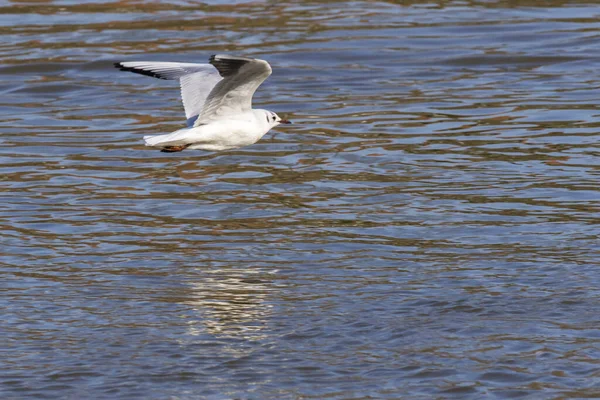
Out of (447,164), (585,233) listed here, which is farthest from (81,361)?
(447,164)

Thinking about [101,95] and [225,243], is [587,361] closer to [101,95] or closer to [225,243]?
[225,243]

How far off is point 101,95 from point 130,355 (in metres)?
9.56

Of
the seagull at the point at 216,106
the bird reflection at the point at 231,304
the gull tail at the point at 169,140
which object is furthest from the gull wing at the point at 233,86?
the bird reflection at the point at 231,304

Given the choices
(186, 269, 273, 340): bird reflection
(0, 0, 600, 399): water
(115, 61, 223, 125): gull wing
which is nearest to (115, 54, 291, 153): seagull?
(115, 61, 223, 125): gull wing

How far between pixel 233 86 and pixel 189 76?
1030 millimetres

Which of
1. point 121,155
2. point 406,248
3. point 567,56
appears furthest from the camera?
point 567,56

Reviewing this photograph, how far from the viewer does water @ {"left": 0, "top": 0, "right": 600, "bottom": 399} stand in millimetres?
7480

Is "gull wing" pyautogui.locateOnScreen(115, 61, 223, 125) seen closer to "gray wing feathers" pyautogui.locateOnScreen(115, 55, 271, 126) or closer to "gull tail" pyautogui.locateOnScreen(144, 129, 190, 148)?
"gray wing feathers" pyautogui.locateOnScreen(115, 55, 271, 126)

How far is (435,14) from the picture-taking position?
21156mm

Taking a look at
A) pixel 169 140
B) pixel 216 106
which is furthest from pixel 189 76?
pixel 169 140

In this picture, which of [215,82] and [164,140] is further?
[215,82]

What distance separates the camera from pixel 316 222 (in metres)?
10.7

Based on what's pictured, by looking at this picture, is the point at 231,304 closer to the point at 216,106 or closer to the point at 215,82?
the point at 216,106

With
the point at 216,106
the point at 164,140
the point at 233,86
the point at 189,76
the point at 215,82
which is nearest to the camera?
the point at 164,140
